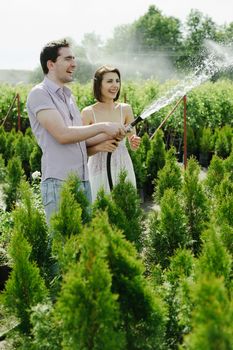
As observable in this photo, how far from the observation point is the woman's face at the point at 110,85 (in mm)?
4652

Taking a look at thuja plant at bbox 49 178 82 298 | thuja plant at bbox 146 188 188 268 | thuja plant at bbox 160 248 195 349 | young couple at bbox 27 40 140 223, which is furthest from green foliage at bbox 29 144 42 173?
thuja plant at bbox 160 248 195 349

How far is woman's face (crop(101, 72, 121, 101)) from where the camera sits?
15.3 ft

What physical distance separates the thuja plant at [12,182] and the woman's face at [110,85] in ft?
11.2

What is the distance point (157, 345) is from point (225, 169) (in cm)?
453

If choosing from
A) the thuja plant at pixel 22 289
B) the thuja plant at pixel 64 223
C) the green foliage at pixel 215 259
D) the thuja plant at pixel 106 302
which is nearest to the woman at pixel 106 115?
the thuja plant at pixel 64 223

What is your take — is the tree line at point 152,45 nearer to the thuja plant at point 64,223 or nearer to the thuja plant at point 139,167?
the thuja plant at point 139,167

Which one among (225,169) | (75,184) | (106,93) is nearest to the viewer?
(75,184)

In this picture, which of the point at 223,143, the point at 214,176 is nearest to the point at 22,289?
the point at 214,176

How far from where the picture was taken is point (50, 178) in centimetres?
380

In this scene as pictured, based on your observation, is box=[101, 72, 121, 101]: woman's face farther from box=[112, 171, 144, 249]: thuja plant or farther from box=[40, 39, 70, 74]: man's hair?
box=[112, 171, 144, 249]: thuja plant

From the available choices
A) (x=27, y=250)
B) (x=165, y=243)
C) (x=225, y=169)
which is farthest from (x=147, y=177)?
(x=27, y=250)

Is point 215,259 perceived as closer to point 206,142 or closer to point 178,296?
point 178,296

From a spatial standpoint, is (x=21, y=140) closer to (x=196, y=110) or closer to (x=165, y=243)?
(x=196, y=110)

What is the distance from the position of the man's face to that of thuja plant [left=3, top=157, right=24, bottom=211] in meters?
4.27
